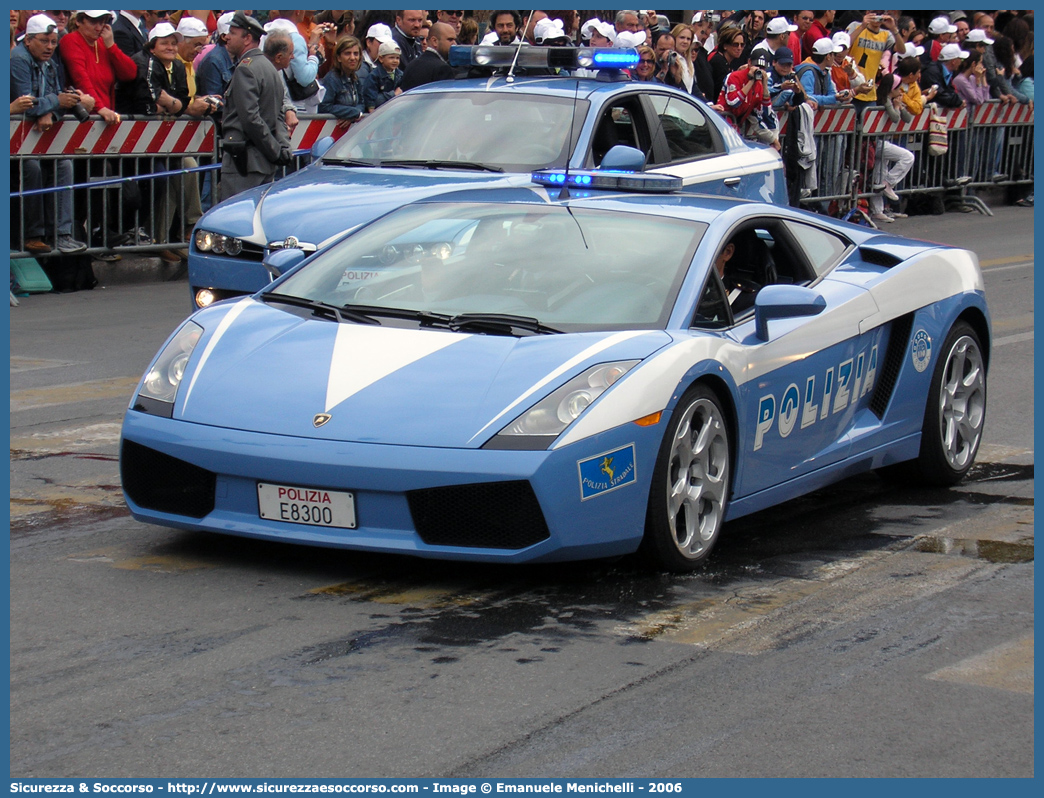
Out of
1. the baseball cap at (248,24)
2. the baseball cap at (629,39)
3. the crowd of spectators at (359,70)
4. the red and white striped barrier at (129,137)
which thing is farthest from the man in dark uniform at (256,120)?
the baseball cap at (629,39)

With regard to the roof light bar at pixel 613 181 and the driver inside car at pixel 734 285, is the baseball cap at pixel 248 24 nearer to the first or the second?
the roof light bar at pixel 613 181

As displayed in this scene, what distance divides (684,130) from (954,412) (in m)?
4.78

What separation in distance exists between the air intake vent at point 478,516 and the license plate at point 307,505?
0.22 m

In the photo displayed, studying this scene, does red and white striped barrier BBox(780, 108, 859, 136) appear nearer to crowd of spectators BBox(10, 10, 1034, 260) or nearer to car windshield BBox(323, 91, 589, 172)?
crowd of spectators BBox(10, 10, 1034, 260)

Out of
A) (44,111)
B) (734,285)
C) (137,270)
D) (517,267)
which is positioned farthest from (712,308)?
(137,270)

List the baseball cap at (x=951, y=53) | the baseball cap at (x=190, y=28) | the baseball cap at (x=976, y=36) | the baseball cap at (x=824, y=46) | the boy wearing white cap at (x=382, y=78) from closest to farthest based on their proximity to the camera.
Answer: the baseball cap at (x=190, y=28) < the boy wearing white cap at (x=382, y=78) < the baseball cap at (x=824, y=46) < the baseball cap at (x=951, y=53) < the baseball cap at (x=976, y=36)

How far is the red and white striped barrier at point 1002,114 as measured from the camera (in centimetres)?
2392

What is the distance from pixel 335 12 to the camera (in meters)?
18.0

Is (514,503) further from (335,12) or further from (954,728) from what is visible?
(335,12)

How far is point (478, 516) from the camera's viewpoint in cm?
530

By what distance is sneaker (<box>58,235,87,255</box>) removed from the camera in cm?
1383

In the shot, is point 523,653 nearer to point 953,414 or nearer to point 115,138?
point 953,414

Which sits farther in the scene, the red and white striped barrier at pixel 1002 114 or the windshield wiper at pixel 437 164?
the red and white striped barrier at pixel 1002 114

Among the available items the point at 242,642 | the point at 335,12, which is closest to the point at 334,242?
the point at 242,642
